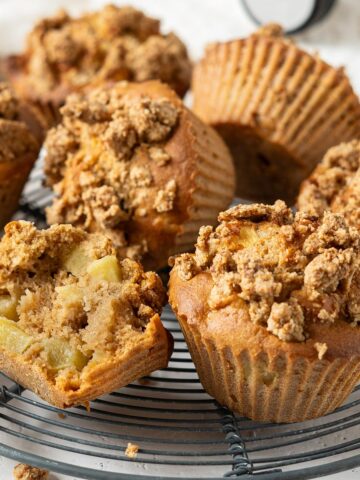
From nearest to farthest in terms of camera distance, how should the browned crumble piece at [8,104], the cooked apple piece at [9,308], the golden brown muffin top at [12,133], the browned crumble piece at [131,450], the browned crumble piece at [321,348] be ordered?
the browned crumble piece at [321,348] < the browned crumble piece at [131,450] < the cooked apple piece at [9,308] < the golden brown muffin top at [12,133] < the browned crumble piece at [8,104]

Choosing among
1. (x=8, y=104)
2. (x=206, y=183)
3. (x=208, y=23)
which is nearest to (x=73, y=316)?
(x=206, y=183)

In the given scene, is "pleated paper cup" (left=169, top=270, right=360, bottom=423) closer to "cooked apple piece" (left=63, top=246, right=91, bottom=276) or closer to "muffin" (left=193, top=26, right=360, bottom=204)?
"cooked apple piece" (left=63, top=246, right=91, bottom=276)

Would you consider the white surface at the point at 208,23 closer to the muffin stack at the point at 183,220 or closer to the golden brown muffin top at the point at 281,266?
the muffin stack at the point at 183,220

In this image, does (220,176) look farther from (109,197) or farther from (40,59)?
(40,59)

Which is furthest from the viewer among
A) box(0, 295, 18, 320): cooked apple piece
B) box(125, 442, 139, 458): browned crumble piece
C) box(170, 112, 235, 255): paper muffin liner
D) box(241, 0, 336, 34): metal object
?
box(241, 0, 336, 34): metal object

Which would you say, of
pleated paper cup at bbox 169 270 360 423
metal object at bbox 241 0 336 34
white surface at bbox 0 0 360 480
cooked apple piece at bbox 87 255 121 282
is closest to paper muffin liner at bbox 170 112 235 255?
cooked apple piece at bbox 87 255 121 282

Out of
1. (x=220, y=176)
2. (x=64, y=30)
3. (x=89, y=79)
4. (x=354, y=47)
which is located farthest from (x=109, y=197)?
(x=354, y=47)

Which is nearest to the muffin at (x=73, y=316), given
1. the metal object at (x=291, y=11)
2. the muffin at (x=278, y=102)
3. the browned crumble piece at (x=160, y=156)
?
the browned crumble piece at (x=160, y=156)
